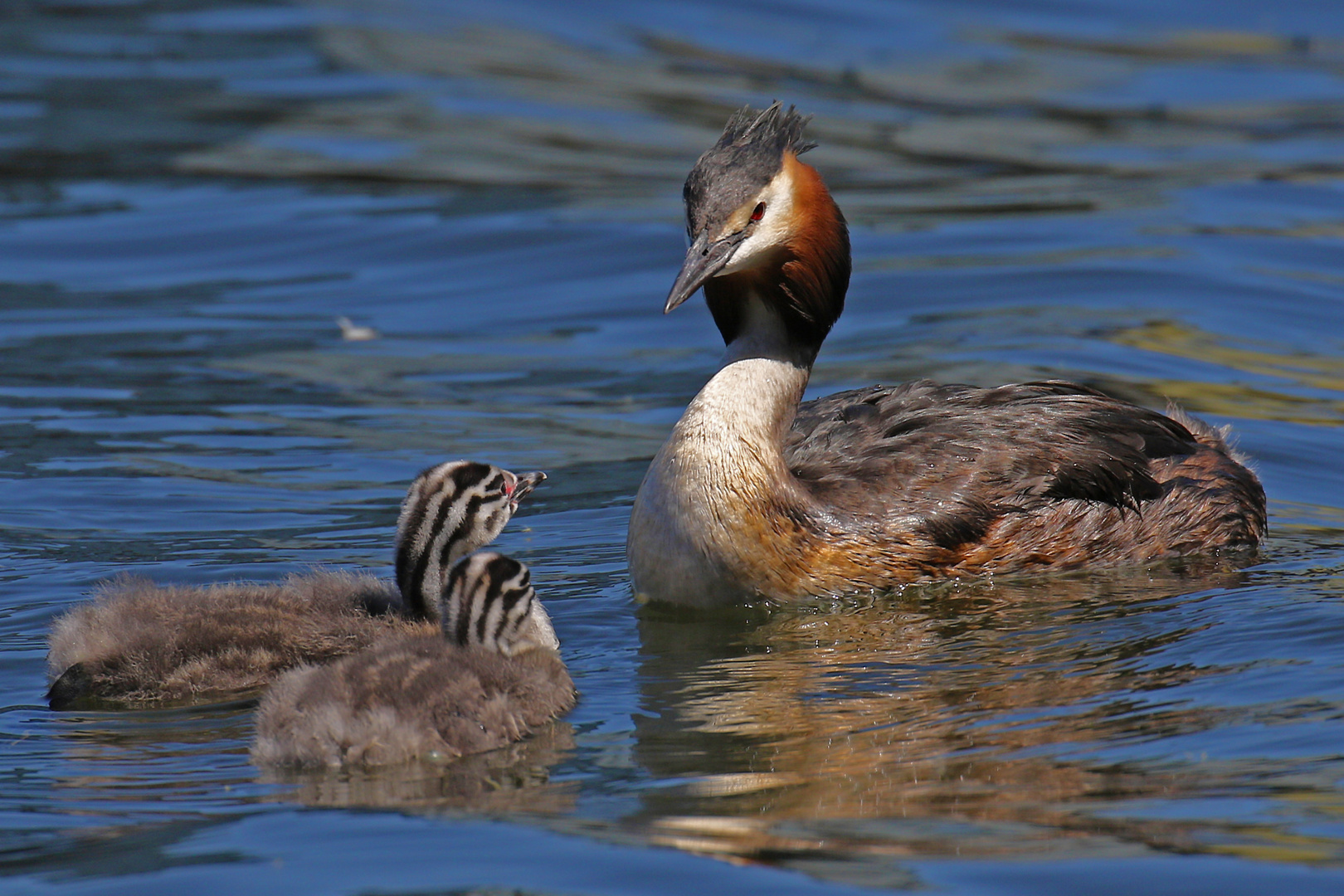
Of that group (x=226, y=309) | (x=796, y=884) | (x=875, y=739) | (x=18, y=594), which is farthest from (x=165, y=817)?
(x=226, y=309)

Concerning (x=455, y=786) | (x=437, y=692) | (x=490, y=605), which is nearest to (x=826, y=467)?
(x=490, y=605)

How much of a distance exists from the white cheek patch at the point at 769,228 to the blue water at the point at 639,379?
1.45 metres

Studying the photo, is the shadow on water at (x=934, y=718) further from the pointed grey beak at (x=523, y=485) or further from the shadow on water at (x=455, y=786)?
the pointed grey beak at (x=523, y=485)


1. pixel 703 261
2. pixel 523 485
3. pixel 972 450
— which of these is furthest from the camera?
pixel 972 450

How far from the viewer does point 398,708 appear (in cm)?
605

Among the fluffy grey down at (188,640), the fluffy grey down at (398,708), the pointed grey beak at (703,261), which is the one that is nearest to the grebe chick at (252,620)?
the fluffy grey down at (188,640)

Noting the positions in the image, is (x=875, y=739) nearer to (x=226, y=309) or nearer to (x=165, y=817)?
(x=165, y=817)

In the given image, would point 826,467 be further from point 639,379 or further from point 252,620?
point 639,379

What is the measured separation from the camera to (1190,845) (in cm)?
538

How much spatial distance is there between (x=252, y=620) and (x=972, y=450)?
3.27 meters

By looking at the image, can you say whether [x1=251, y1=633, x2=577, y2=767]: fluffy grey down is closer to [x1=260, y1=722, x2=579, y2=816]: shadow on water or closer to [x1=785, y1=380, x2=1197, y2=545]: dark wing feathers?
[x1=260, y1=722, x2=579, y2=816]: shadow on water

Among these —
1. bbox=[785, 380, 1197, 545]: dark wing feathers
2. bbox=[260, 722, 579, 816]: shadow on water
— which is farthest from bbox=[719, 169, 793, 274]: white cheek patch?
bbox=[260, 722, 579, 816]: shadow on water

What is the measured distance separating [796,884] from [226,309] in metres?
9.45

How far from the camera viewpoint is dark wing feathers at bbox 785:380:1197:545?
840cm
